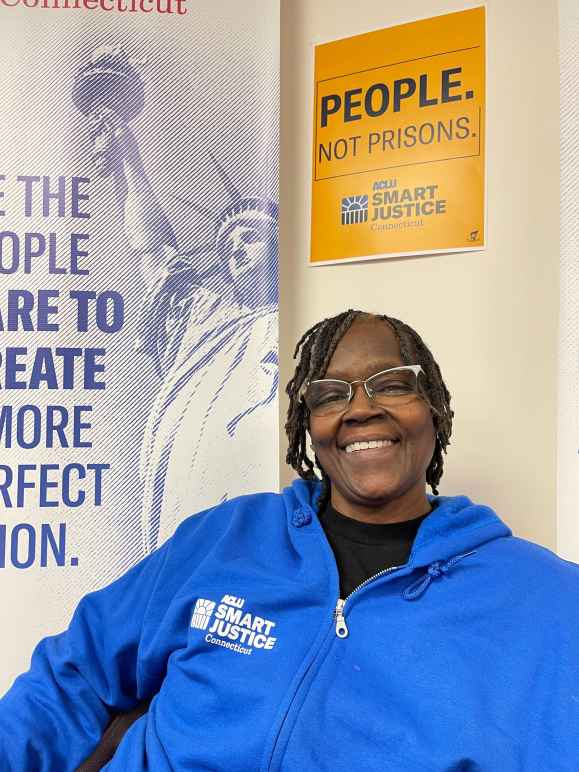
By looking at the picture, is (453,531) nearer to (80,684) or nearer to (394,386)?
(394,386)

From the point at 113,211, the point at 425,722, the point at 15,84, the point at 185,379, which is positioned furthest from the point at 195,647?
the point at 15,84

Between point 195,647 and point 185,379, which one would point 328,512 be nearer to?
point 195,647

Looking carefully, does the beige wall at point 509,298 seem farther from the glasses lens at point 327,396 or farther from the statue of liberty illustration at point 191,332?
the glasses lens at point 327,396

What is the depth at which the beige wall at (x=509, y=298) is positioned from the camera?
1672 millimetres

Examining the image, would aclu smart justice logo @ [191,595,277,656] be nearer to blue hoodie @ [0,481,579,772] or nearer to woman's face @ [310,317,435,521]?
blue hoodie @ [0,481,579,772]

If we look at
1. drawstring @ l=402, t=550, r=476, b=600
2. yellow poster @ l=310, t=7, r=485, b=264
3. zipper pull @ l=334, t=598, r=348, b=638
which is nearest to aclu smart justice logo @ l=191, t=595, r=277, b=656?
zipper pull @ l=334, t=598, r=348, b=638

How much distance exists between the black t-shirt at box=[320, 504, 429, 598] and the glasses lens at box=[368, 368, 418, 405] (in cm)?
22

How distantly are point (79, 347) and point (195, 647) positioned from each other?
→ 31.2 inches

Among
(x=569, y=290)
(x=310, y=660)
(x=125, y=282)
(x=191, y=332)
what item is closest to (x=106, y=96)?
(x=125, y=282)

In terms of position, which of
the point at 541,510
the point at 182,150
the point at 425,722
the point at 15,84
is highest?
the point at 15,84

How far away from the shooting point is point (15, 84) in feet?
5.90

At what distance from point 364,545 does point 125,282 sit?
0.86 meters

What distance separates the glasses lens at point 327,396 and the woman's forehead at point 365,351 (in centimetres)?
2

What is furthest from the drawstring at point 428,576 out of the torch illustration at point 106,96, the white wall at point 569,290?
the torch illustration at point 106,96
